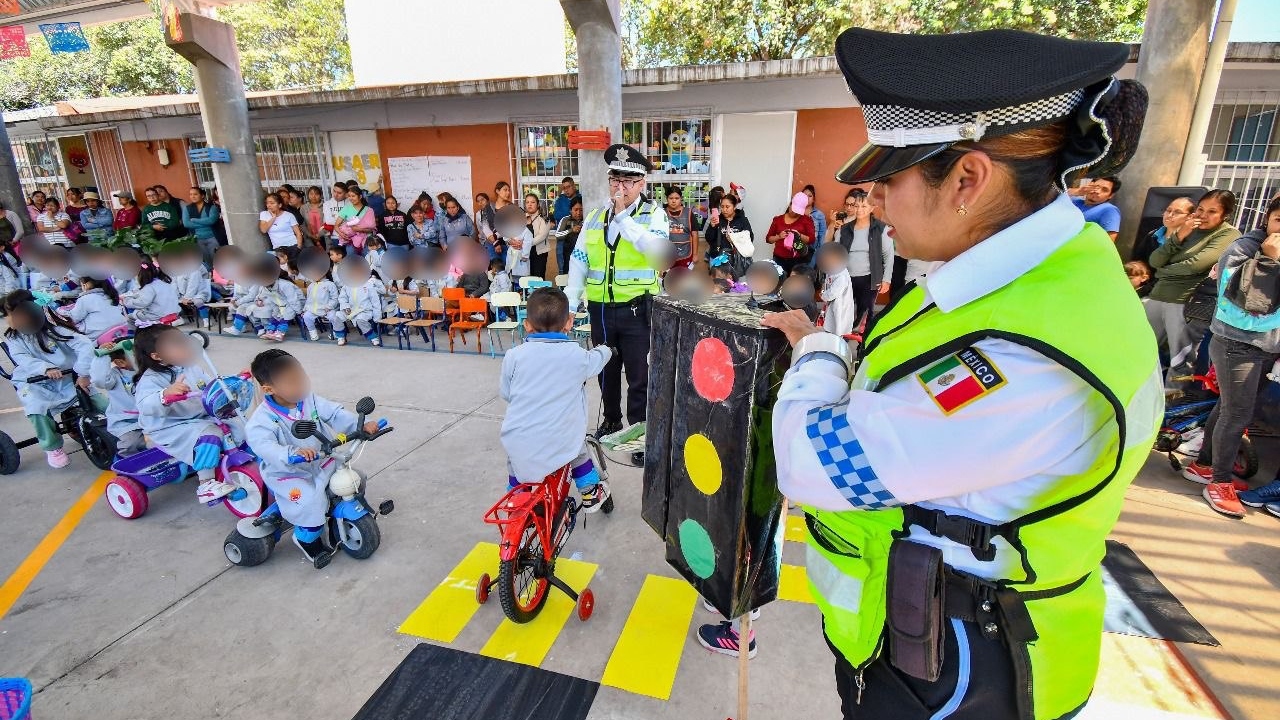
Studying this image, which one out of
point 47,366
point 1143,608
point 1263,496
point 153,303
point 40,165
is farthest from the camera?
point 40,165

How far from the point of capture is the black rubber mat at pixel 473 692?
2344 millimetres

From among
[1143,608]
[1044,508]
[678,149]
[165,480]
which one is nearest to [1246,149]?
[678,149]

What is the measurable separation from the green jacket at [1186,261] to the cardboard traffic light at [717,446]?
4.81 meters

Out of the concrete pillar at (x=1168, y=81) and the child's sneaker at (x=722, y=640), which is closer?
the child's sneaker at (x=722, y=640)

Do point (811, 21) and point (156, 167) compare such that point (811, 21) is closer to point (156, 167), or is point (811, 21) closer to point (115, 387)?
point (156, 167)

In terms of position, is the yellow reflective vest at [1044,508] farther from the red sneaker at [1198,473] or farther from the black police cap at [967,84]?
the red sneaker at [1198,473]

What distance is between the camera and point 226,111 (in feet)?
30.4

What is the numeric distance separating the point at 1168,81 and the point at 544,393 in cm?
698

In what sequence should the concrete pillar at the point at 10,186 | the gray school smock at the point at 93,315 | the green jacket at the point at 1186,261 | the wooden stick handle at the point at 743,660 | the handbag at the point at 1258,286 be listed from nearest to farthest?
the wooden stick handle at the point at 743,660 < the handbag at the point at 1258,286 < the green jacket at the point at 1186,261 < the gray school smock at the point at 93,315 < the concrete pillar at the point at 10,186

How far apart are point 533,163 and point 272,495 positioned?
8336mm

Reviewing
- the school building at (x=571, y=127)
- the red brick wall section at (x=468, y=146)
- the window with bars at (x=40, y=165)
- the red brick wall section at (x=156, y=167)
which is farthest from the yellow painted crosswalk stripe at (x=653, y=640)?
the window with bars at (x=40, y=165)

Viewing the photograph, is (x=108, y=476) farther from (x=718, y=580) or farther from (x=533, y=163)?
(x=533, y=163)

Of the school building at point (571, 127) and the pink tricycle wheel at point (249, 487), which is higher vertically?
the school building at point (571, 127)

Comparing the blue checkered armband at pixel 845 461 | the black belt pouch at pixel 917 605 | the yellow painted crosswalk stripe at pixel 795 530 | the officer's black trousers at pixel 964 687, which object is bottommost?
the yellow painted crosswalk stripe at pixel 795 530
